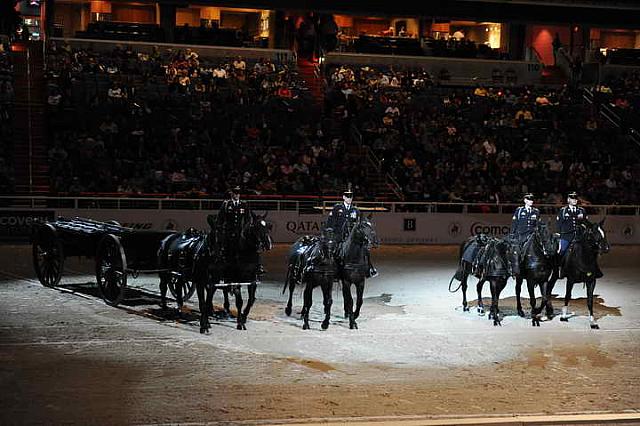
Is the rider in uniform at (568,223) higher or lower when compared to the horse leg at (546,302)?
higher

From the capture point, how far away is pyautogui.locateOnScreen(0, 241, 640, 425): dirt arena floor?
9.46 m

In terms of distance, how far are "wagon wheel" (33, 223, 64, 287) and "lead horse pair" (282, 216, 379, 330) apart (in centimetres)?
501

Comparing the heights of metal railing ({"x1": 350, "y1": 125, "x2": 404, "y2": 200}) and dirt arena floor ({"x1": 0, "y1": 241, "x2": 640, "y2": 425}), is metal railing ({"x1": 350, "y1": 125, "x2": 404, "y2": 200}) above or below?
above

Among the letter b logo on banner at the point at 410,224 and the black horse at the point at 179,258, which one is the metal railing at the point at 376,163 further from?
the black horse at the point at 179,258

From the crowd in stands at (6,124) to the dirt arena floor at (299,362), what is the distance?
31.9 ft

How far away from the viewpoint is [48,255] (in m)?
17.0

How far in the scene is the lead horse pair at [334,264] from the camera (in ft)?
45.0

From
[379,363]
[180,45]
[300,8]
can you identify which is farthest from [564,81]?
[379,363]

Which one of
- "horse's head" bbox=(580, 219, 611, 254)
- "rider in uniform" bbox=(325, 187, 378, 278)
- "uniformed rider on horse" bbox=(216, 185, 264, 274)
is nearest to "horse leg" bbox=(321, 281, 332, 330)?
"rider in uniform" bbox=(325, 187, 378, 278)

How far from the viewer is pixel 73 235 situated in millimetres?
16156

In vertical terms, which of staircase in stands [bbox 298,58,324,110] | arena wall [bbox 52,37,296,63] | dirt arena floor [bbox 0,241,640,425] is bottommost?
dirt arena floor [bbox 0,241,640,425]

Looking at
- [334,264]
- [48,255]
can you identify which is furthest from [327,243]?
[48,255]

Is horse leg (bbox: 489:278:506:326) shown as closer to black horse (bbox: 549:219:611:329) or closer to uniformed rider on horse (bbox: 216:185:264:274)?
black horse (bbox: 549:219:611:329)

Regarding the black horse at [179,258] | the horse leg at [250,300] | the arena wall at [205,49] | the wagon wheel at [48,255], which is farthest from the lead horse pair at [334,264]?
the arena wall at [205,49]
